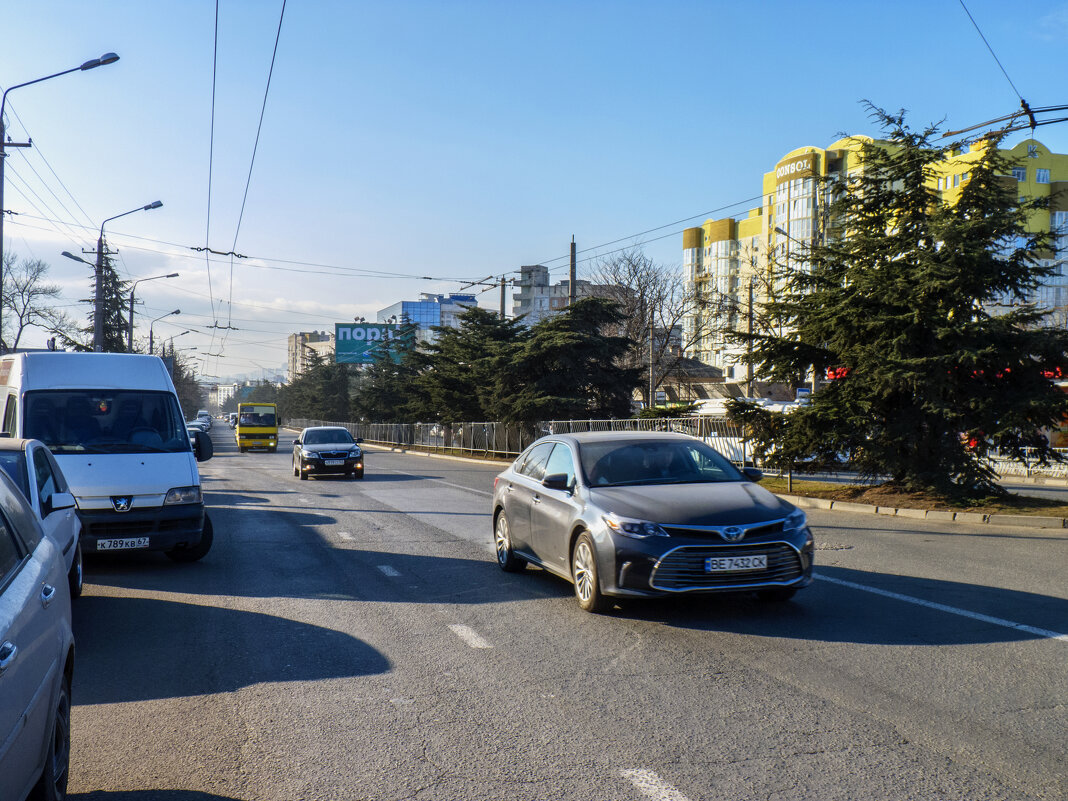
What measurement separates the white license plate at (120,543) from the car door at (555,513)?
4.15 meters

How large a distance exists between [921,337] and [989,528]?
3.93m

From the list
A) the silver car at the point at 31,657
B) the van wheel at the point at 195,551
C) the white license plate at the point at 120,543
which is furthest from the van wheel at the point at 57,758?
the van wheel at the point at 195,551

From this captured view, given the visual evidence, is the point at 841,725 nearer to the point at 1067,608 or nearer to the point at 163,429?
the point at 1067,608

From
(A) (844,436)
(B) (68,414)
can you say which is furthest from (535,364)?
(B) (68,414)

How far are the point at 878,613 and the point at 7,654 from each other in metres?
6.34

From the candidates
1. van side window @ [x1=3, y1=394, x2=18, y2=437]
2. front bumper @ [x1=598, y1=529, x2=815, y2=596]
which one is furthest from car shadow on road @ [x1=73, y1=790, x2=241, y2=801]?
van side window @ [x1=3, y1=394, x2=18, y2=437]

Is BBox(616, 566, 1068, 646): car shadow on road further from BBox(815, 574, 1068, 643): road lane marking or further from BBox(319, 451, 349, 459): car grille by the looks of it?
BBox(319, 451, 349, 459): car grille

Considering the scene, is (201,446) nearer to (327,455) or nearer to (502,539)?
(502,539)

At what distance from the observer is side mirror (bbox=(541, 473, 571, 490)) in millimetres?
8278

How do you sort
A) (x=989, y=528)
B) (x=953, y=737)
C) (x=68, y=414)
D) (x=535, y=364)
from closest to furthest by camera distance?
(x=953, y=737), (x=68, y=414), (x=989, y=528), (x=535, y=364)

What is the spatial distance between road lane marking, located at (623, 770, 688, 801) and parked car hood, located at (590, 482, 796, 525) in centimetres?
310

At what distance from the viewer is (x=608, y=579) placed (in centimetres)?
722

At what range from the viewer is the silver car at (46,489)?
21.1ft

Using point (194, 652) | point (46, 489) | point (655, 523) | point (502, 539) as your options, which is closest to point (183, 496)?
point (46, 489)
